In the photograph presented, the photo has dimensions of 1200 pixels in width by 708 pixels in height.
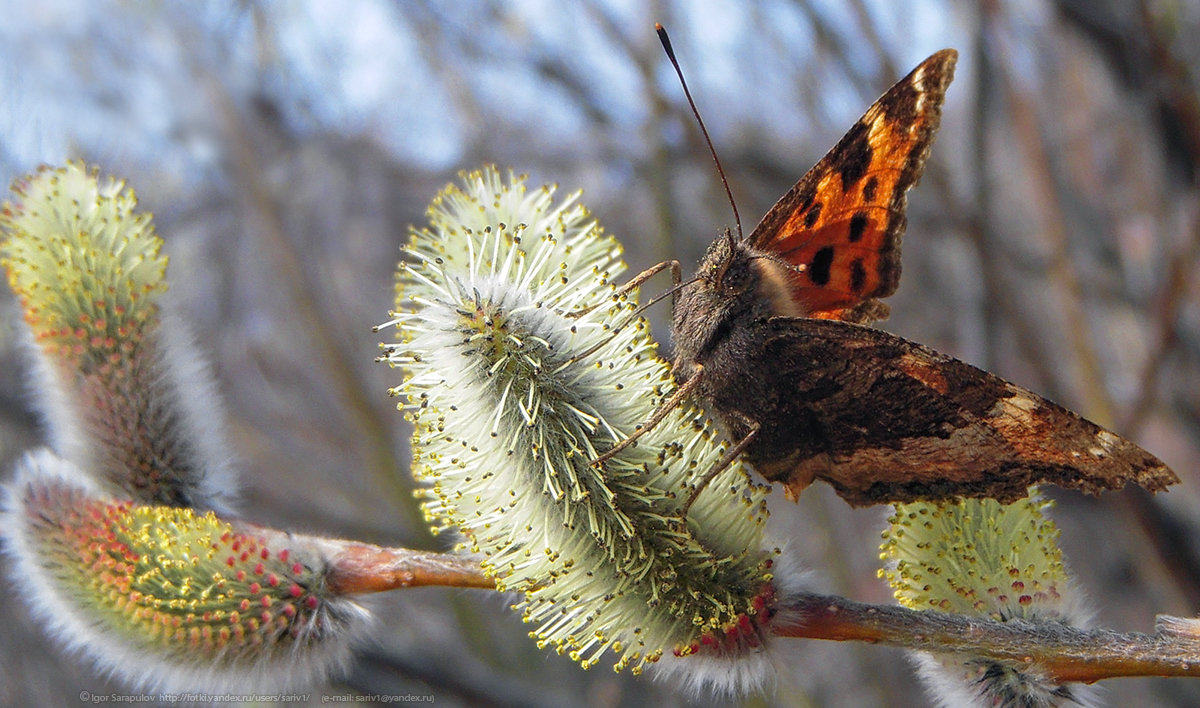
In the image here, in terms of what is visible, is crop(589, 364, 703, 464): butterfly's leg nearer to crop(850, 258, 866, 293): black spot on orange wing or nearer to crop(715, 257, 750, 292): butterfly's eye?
crop(715, 257, 750, 292): butterfly's eye

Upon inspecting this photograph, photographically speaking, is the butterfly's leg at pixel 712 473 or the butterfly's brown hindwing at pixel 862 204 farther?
the butterfly's brown hindwing at pixel 862 204

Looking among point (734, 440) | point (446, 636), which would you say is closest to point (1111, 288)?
point (734, 440)

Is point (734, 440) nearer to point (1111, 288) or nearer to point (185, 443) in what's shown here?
point (185, 443)

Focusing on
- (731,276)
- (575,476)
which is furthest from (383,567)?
(731,276)

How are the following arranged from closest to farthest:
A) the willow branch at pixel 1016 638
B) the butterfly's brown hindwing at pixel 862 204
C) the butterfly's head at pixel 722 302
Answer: the willow branch at pixel 1016 638 → the butterfly's head at pixel 722 302 → the butterfly's brown hindwing at pixel 862 204

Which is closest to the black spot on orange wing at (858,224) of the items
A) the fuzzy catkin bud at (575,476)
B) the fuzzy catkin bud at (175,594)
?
the fuzzy catkin bud at (575,476)

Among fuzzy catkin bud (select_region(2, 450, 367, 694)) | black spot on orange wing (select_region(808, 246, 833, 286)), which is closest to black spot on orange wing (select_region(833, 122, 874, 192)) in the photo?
black spot on orange wing (select_region(808, 246, 833, 286))

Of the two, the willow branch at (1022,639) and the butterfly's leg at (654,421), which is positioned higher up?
the butterfly's leg at (654,421)

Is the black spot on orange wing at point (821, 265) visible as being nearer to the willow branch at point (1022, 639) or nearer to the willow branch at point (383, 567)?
the willow branch at point (1022, 639)
